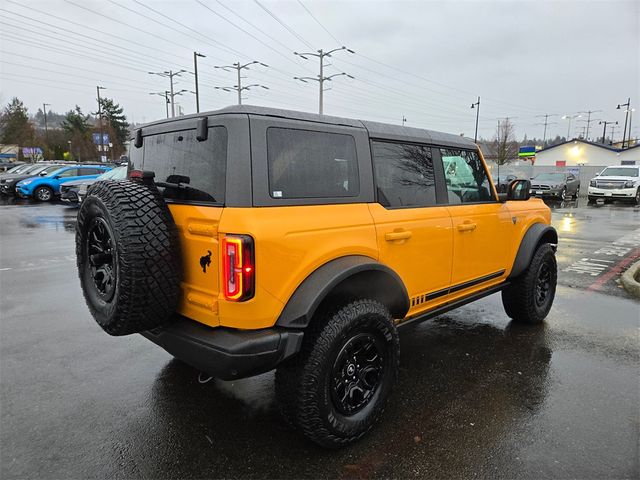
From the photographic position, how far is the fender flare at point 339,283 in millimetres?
2426

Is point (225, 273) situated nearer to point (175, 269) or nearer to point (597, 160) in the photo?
point (175, 269)

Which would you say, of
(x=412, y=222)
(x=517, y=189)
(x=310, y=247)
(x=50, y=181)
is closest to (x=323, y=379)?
(x=310, y=247)

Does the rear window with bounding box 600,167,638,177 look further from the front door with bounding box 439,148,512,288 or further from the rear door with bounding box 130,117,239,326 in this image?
the rear door with bounding box 130,117,239,326

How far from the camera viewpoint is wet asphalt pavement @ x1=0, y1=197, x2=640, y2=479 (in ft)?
8.34

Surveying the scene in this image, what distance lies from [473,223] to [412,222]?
2.99ft

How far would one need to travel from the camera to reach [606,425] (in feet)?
9.62

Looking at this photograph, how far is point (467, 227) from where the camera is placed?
12.3 feet

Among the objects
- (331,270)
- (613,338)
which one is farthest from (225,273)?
(613,338)

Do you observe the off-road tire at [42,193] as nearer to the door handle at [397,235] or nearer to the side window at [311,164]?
the side window at [311,164]

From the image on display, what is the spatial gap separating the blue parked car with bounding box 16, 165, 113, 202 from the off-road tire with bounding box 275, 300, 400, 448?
64.1 ft

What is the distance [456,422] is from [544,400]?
2.68ft

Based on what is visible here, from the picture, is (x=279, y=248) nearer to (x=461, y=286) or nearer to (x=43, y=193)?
(x=461, y=286)

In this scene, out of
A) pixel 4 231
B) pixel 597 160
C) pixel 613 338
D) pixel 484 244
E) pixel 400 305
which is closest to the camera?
pixel 400 305

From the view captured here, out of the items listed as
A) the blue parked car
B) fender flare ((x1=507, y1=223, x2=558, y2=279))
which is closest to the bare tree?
the blue parked car
